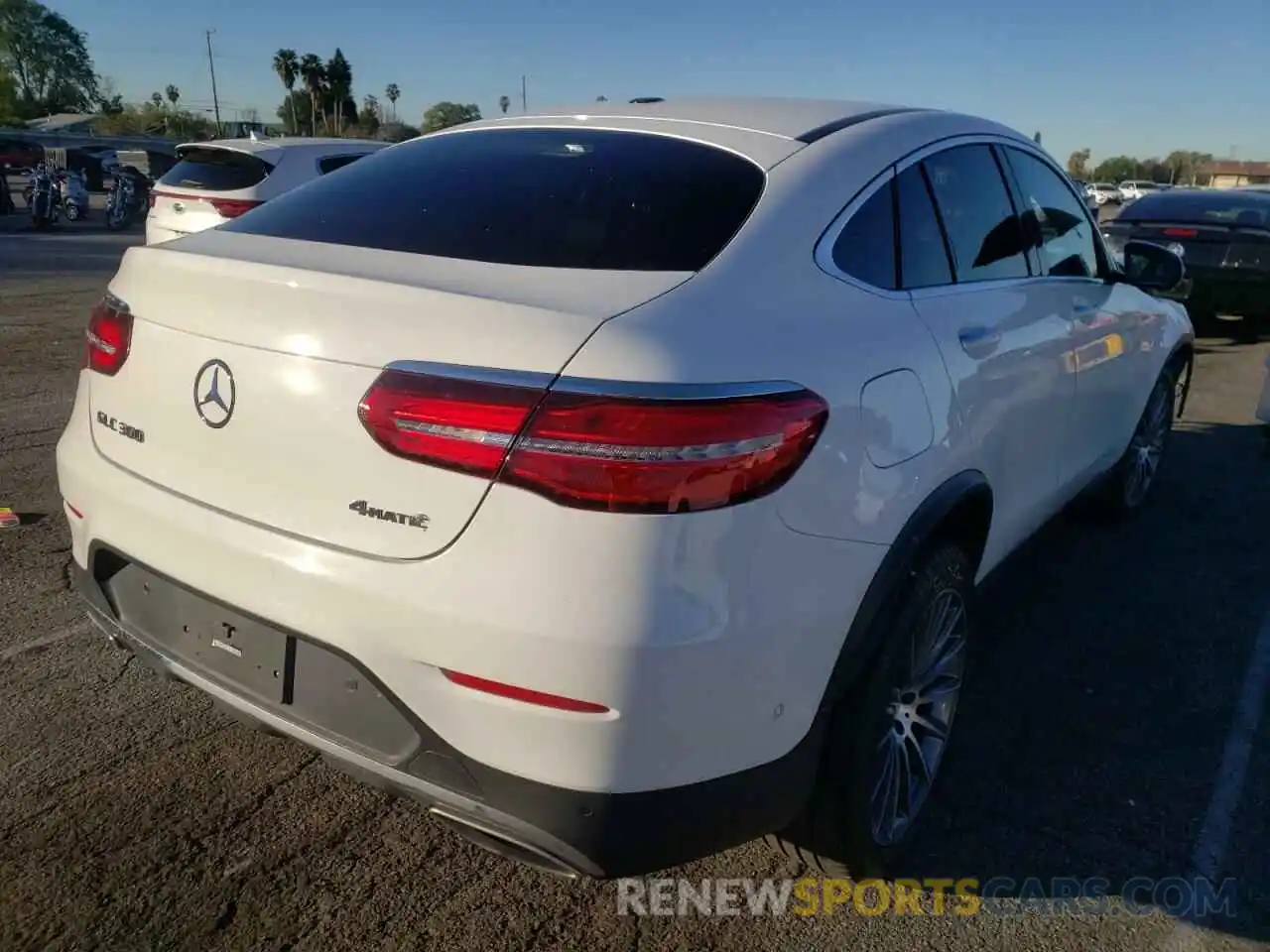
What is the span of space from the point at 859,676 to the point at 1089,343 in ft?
6.65

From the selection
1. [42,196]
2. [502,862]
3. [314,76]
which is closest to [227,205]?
[502,862]

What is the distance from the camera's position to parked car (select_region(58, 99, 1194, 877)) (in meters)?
1.71

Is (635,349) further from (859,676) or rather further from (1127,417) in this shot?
(1127,417)

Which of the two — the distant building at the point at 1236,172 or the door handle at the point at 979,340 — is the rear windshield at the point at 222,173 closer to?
the door handle at the point at 979,340

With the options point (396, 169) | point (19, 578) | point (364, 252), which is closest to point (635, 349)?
point (364, 252)

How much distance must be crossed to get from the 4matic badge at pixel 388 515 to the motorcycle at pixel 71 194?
921 inches

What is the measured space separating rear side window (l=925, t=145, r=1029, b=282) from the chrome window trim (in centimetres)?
131

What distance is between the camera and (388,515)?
1.81 metres

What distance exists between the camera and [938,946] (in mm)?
2322

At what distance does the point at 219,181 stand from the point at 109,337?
738cm

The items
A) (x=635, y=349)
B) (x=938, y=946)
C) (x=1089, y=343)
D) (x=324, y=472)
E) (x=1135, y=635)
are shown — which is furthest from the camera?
(x=1135, y=635)

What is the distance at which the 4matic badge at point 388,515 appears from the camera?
1.77 meters

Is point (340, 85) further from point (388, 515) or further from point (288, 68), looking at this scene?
point (388, 515)

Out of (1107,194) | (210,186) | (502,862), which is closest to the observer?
(502,862)
